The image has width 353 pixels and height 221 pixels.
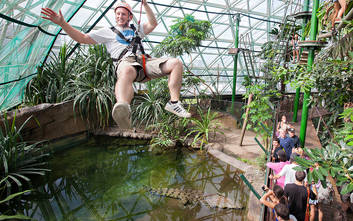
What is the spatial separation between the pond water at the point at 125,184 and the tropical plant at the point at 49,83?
1315mm

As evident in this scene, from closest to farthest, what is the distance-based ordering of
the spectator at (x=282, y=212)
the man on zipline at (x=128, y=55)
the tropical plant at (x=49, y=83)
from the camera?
the man on zipline at (x=128, y=55) < the spectator at (x=282, y=212) < the tropical plant at (x=49, y=83)

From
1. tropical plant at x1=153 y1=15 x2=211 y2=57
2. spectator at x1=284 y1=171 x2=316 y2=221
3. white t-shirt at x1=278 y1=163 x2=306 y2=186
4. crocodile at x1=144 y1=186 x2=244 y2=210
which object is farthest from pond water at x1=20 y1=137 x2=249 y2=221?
tropical plant at x1=153 y1=15 x2=211 y2=57

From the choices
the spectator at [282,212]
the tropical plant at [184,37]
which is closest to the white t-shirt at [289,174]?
the spectator at [282,212]

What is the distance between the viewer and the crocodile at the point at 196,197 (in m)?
3.22

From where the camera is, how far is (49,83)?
4941 mm

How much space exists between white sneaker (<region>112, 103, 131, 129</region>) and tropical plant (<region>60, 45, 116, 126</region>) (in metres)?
3.56

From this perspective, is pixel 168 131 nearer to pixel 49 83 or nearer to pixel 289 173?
pixel 49 83

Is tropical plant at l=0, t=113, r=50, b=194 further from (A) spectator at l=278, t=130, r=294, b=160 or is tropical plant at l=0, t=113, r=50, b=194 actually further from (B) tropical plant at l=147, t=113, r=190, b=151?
(A) spectator at l=278, t=130, r=294, b=160

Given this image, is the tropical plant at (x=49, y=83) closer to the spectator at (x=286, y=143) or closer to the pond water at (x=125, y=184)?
the pond water at (x=125, y=184)

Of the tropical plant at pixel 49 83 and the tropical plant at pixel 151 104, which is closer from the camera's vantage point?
the tropical plant at pixel 49 83

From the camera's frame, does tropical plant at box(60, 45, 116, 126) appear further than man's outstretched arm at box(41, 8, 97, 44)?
Yes

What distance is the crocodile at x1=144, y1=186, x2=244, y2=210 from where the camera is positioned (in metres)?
3.22

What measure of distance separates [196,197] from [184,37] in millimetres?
3788

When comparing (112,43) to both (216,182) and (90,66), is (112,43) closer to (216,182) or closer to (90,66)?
(216,182)
